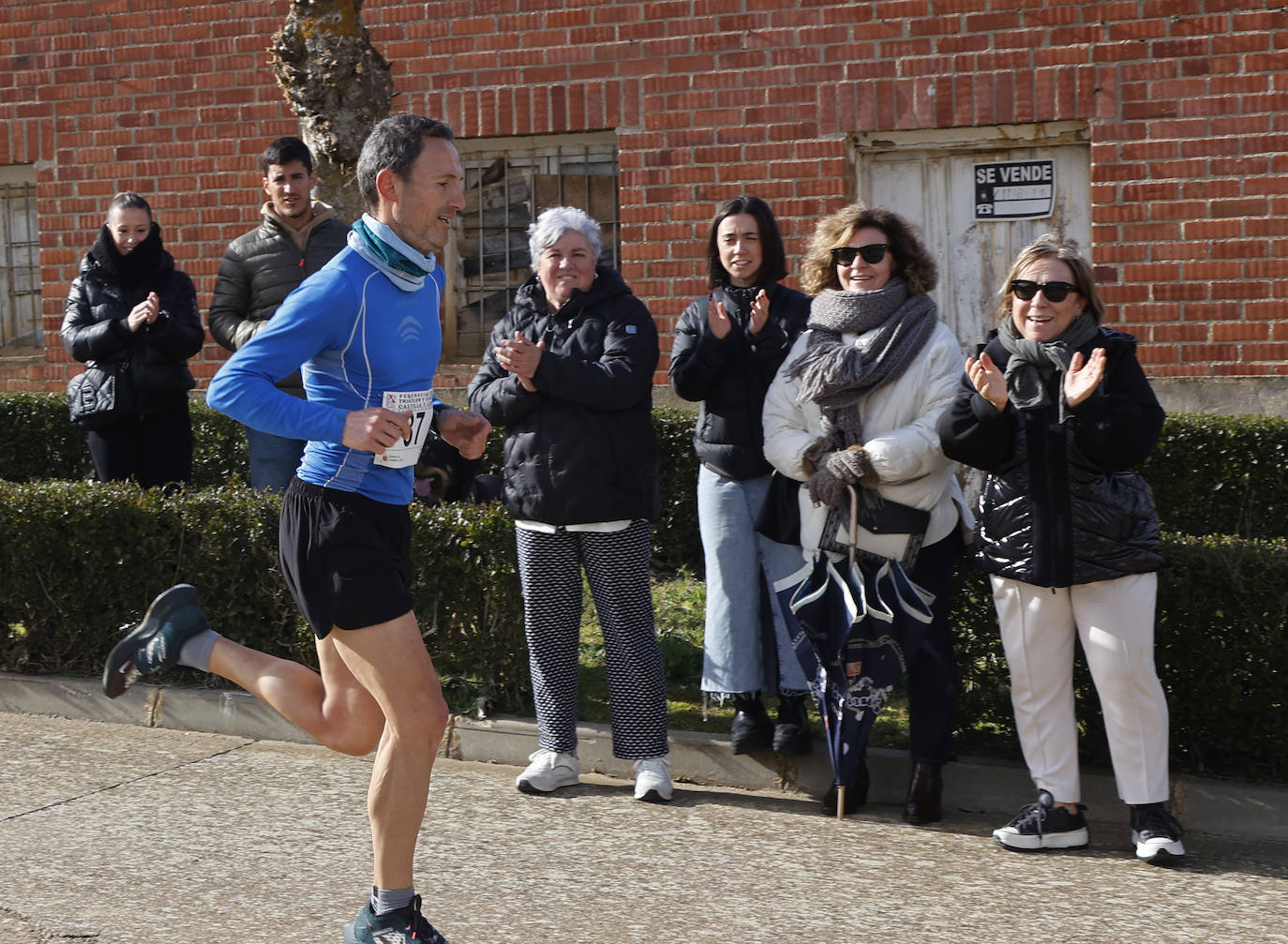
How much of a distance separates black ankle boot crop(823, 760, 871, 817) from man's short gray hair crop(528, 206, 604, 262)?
2.04m

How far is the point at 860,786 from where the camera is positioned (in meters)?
5.42

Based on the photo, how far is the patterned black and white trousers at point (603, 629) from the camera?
568 cm

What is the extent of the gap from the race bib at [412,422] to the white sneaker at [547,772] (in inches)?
75.4

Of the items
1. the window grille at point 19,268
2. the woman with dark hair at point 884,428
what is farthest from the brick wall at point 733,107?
the woman with dark hair at point 884,428

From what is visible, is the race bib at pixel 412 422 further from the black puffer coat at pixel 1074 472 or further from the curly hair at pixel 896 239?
the curly hair at pixel 896 239

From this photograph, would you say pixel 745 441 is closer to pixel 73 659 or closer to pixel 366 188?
pixel 366 188

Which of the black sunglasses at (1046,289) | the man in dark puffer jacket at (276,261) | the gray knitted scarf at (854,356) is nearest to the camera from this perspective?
the black sunglasses at (1046,289)

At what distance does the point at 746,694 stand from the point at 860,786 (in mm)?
543

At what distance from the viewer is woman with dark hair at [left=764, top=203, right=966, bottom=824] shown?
5246mm

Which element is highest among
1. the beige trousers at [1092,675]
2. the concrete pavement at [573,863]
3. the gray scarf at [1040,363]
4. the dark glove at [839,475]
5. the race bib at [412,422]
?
the gray scarf at [1040,363]

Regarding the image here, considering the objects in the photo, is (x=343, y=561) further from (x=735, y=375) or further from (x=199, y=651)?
(x=735, y=375)

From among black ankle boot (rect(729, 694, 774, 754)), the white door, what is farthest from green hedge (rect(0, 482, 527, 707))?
the white door

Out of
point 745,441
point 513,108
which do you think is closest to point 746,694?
point 745,441

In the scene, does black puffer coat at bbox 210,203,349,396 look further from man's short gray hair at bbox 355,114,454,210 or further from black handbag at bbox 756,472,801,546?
man's short gray hair at bbox 355,114,454,210
